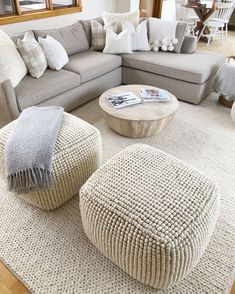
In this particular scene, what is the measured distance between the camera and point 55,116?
1.77 m

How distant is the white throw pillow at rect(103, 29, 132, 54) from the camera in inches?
127

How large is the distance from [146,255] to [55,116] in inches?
43.4

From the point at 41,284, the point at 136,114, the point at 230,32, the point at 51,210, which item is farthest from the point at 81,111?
the point at 230,32

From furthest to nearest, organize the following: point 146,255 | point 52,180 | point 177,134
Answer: point 177,134 → point 52,180 → point 146,255

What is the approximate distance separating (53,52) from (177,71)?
4.60 ft

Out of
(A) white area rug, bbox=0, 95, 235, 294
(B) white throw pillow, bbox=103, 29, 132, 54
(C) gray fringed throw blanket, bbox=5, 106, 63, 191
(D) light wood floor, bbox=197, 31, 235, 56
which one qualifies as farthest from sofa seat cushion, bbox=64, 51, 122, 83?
(D) light wood floor, bbox=197, 31, 235, 56

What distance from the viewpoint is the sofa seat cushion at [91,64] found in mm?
2848

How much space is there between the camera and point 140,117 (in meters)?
2.18

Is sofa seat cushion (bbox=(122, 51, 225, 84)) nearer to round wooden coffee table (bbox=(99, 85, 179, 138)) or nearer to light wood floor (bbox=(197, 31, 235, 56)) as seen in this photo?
round wooden coffee table (bbox=(99, 85, 179, 138))

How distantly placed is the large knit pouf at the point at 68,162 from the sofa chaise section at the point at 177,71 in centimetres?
161

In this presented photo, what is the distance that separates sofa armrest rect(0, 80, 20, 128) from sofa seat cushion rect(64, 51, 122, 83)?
2.76 ft

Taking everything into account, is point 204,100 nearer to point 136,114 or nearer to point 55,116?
point 136,114

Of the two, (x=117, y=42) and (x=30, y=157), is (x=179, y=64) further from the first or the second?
(x=30, y=157)

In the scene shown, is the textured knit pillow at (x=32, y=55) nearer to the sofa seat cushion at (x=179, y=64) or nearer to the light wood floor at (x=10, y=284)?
the sofa seat cushion at (x=179, y=64)
